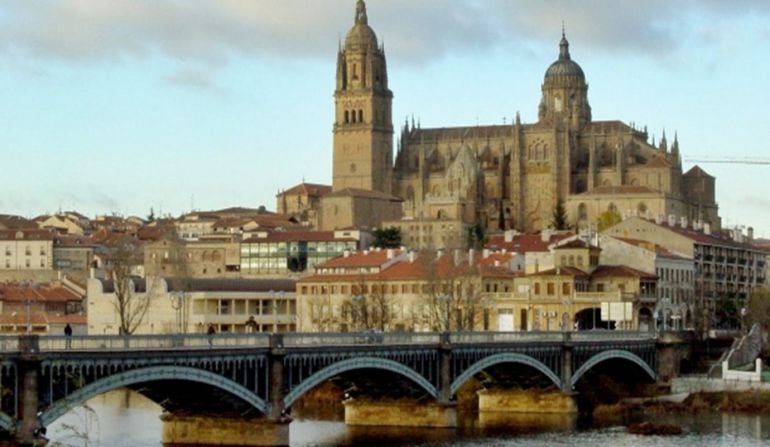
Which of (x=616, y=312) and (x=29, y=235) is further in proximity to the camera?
(x=29, y=235)

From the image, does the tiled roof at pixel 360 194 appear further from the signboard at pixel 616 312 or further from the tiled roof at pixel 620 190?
the signboard at pixel 616 312

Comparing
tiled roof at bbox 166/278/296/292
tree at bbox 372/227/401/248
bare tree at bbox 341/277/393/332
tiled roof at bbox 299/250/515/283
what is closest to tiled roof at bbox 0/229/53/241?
tree at bbox 372/227/401/248

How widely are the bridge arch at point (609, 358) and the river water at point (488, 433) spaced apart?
3161 mm

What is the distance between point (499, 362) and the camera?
72938 millimetres

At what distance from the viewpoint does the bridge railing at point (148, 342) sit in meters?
50.4

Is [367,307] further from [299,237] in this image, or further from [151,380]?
[151,380]

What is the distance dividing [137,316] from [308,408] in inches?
1494

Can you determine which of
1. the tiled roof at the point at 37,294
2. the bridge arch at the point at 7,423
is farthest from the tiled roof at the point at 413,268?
the bridge arch at the point at 7,423

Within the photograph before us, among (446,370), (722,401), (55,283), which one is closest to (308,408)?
(446,370)

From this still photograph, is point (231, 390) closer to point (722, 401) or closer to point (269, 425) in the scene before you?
Result: point (269, 425)

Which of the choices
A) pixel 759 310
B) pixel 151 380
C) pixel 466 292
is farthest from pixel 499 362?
pixel 759 310

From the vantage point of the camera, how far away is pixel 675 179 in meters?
188

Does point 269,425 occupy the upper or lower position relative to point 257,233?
lower

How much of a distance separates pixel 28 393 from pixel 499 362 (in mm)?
28641
